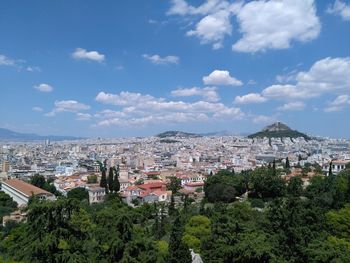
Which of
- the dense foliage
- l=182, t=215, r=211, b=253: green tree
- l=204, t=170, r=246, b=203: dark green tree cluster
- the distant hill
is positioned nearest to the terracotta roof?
l=204, t=170, r=246, b=203: dark green tree cluster

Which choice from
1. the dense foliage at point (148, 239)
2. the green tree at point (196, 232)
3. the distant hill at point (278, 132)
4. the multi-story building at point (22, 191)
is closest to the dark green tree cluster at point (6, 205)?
the multi-story building at point (22, 191)

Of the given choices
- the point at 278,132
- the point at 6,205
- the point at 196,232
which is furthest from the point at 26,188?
the point at 278,132

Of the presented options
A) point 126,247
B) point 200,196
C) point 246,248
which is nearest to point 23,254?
point 126,247

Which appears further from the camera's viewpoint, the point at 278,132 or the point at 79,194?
the point at 278,132

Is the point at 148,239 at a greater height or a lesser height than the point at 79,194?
greater

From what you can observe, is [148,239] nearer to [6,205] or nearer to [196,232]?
[196,232]

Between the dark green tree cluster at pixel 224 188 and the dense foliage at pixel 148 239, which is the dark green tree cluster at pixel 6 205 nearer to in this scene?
the dark green tree cluster at pixel 224 188

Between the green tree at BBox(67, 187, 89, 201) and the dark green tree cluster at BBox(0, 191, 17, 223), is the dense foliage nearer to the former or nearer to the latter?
the dark green tree cluster at BBox(0, 191, 17, 223)

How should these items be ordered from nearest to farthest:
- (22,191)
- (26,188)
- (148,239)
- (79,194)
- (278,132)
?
(148,239)
(22,191)
(79,194)
(26,188)
(278,132)

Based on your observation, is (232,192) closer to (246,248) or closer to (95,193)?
(95,193)

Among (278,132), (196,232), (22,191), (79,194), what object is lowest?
(79,194)
